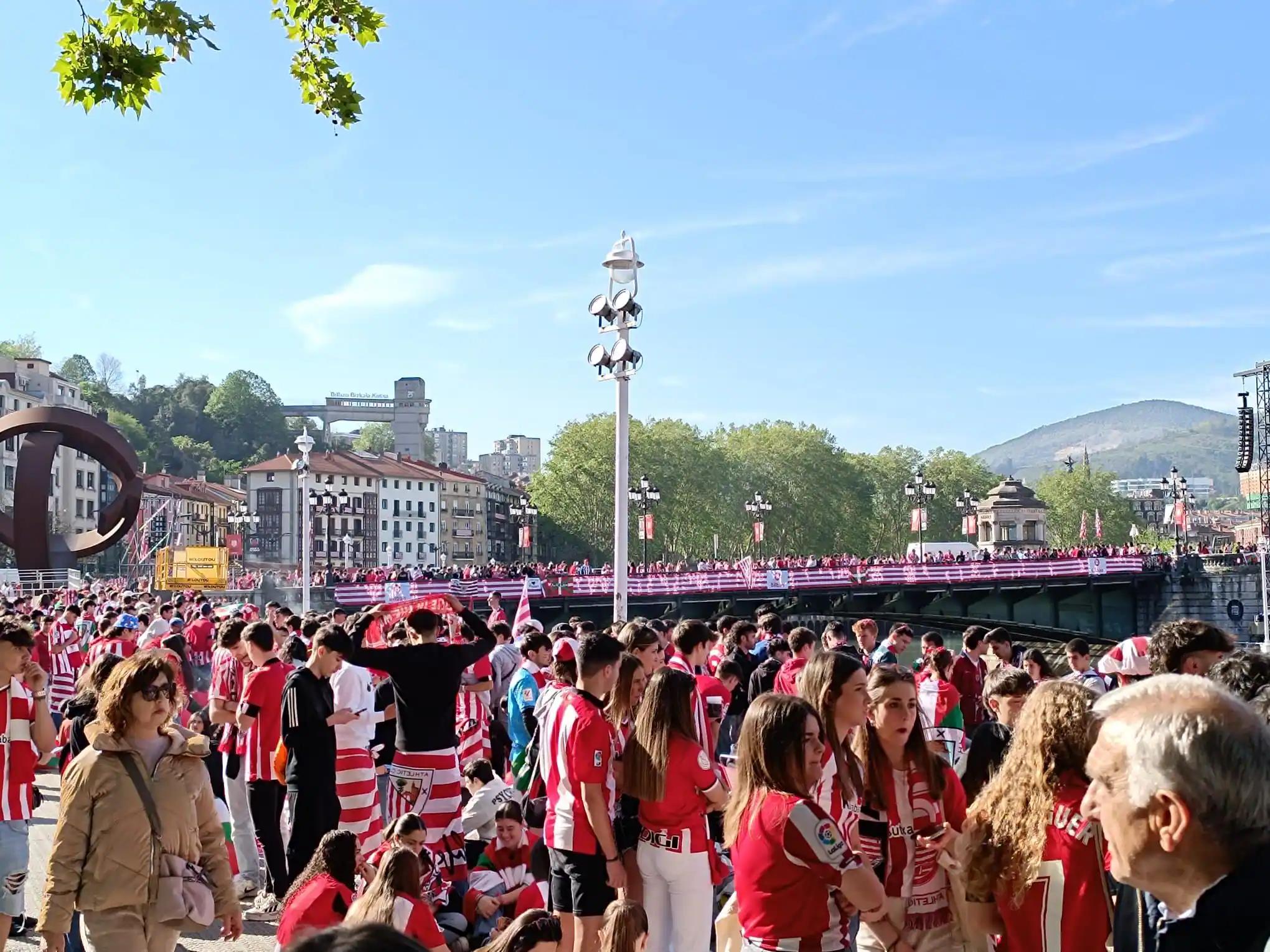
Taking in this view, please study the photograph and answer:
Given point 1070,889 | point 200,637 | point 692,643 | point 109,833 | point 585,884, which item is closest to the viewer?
point 1070,889

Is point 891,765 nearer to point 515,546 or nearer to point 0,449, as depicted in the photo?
point 0,449

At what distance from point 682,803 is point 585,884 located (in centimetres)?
71

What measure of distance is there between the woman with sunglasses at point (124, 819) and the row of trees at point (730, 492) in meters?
84.2

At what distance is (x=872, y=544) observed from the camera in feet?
360

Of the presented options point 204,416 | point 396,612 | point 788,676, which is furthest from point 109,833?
point 204,416

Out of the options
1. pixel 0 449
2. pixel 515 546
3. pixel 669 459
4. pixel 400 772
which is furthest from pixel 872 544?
pixel 400 772

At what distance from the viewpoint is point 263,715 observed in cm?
823

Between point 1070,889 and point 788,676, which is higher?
point 788,676

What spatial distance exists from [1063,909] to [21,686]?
5.53 metres

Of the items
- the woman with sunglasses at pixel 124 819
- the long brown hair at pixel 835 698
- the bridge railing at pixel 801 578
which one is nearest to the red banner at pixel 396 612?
the woman with sunglasses at pixel 124 819

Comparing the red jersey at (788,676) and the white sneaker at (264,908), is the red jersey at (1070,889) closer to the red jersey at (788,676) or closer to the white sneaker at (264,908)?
the red jersey at (788,676)

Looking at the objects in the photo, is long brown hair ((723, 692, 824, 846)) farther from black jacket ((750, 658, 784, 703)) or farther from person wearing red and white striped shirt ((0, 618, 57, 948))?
black jacket ((750, 658, 784, 703))

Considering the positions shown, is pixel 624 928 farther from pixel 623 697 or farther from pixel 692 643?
pixel 692 643

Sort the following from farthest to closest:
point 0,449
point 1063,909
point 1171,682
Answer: point 0,449 < point 1063,909 < point 1171,682
